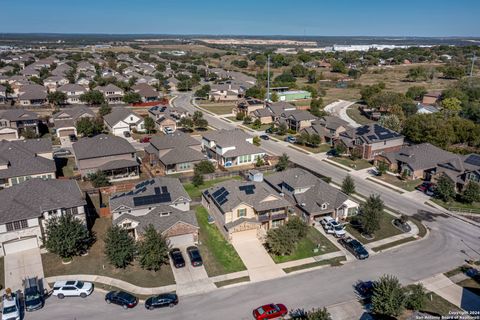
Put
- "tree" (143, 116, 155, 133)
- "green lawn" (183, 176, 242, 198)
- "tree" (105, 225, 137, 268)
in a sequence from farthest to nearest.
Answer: "tree" (143, 116, 155, 133), "green lawn" (183, 176, 242, 198), "tree" (105, 225, 137, 268)

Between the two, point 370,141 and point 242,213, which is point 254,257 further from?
point 370,141

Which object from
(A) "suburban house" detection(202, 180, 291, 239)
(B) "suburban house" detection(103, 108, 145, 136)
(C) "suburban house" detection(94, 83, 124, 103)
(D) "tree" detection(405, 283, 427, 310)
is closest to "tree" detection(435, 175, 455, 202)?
(A) "suburban house" detection(202, 180, 291, 239)

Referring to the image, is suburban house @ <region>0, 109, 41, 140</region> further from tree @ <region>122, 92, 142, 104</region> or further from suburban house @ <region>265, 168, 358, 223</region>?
suburban house @ <region>265, 168, 358, 223</region>

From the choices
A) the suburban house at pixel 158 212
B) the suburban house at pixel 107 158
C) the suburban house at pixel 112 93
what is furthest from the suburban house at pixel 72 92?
the suburban house at pixel 158 212

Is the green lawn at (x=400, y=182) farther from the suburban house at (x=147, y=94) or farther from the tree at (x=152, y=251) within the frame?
the suburban house at (x=147, y=94)

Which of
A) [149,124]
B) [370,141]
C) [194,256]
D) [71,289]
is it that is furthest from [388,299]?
[149,124]

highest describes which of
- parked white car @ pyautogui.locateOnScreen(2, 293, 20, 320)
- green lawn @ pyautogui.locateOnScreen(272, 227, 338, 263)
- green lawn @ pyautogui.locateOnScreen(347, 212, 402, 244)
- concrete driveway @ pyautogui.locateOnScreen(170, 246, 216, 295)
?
parked white car @ pyautogui.locateOnScreen(2, 293, 20, 320)

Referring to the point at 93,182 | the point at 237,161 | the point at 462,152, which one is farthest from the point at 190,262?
the point at 462,152
